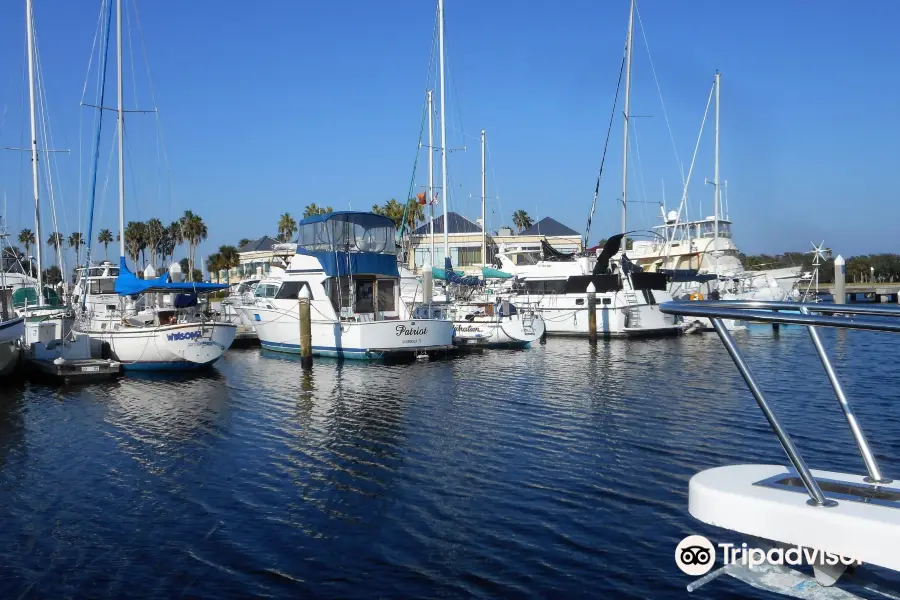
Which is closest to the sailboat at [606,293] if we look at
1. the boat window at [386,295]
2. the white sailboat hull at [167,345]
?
the boat window at [386,295]

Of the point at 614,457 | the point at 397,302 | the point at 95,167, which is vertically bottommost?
the point at 614,457

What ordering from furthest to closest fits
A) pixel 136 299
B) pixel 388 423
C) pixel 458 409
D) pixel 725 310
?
1. pixel 136 299
2. pixel 458 409
3. pixel 388 423
4. pixel 725 310

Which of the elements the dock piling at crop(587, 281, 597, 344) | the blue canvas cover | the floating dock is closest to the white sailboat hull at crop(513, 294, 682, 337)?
the dock piling at crop(587, 281, 597, 344)

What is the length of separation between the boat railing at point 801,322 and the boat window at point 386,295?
23.6m

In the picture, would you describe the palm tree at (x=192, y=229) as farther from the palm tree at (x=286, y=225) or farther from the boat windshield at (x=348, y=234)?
the boat windshield at (x=348, y=234)

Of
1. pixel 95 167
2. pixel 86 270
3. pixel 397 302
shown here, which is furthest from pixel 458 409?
pixel 95 167

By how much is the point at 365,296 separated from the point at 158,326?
7.73 m

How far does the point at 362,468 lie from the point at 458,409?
5490mm

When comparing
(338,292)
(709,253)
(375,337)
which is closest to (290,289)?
(338,292)

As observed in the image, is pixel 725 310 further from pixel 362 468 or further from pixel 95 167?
pixel 95 167

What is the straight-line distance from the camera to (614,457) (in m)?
12.5

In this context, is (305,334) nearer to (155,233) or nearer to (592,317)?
(592,317)

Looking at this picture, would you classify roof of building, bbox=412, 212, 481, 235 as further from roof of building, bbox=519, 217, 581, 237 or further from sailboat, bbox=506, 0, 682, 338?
sailboat, bbox=506, 0, 682, 338

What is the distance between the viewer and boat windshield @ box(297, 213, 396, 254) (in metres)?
28.4
